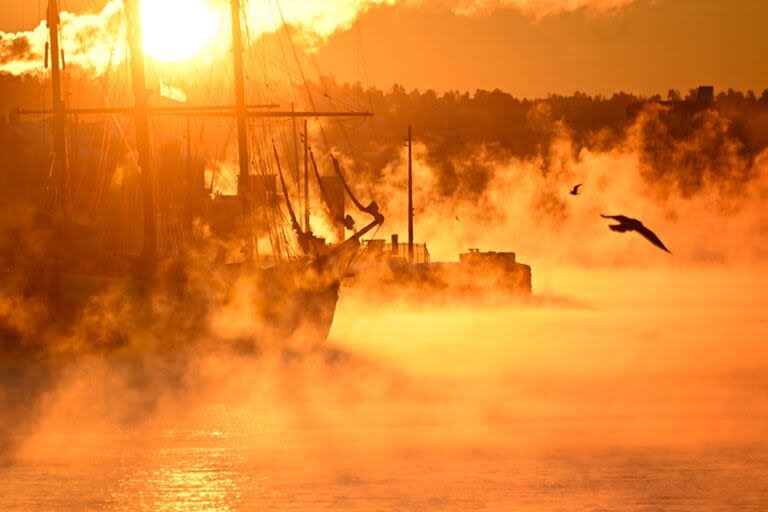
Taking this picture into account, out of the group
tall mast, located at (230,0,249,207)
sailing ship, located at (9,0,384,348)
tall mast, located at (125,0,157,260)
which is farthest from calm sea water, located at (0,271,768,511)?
tall mast, located at (230,0,249,207)

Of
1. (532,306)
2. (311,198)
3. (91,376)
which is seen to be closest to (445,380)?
(91,376)

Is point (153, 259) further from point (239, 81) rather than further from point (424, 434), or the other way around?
point (424, 434)

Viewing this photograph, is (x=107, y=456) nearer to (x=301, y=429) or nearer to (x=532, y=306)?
(x=301, y=429)

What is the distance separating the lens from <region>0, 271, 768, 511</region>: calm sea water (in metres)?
34.8

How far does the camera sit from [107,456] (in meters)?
40.1

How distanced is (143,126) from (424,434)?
25166mm

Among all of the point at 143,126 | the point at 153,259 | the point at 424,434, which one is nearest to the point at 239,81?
the point at 143,126

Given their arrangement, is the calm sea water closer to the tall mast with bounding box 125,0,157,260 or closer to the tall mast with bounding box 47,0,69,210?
the tall mast with bounding box 125,0,157,260

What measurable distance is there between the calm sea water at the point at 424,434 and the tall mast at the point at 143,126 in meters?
5.24

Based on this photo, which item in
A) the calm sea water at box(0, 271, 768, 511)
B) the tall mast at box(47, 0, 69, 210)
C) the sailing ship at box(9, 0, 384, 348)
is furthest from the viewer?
the tall mast at box(47, 0, 69, 210)

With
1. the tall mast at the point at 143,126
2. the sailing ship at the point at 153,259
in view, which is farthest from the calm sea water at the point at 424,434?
the tall mast at the point at 143,126

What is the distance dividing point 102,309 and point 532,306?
1671 inches

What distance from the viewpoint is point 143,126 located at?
64438 millimetres

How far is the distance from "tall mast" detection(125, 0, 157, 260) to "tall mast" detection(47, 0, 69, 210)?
3.40m
